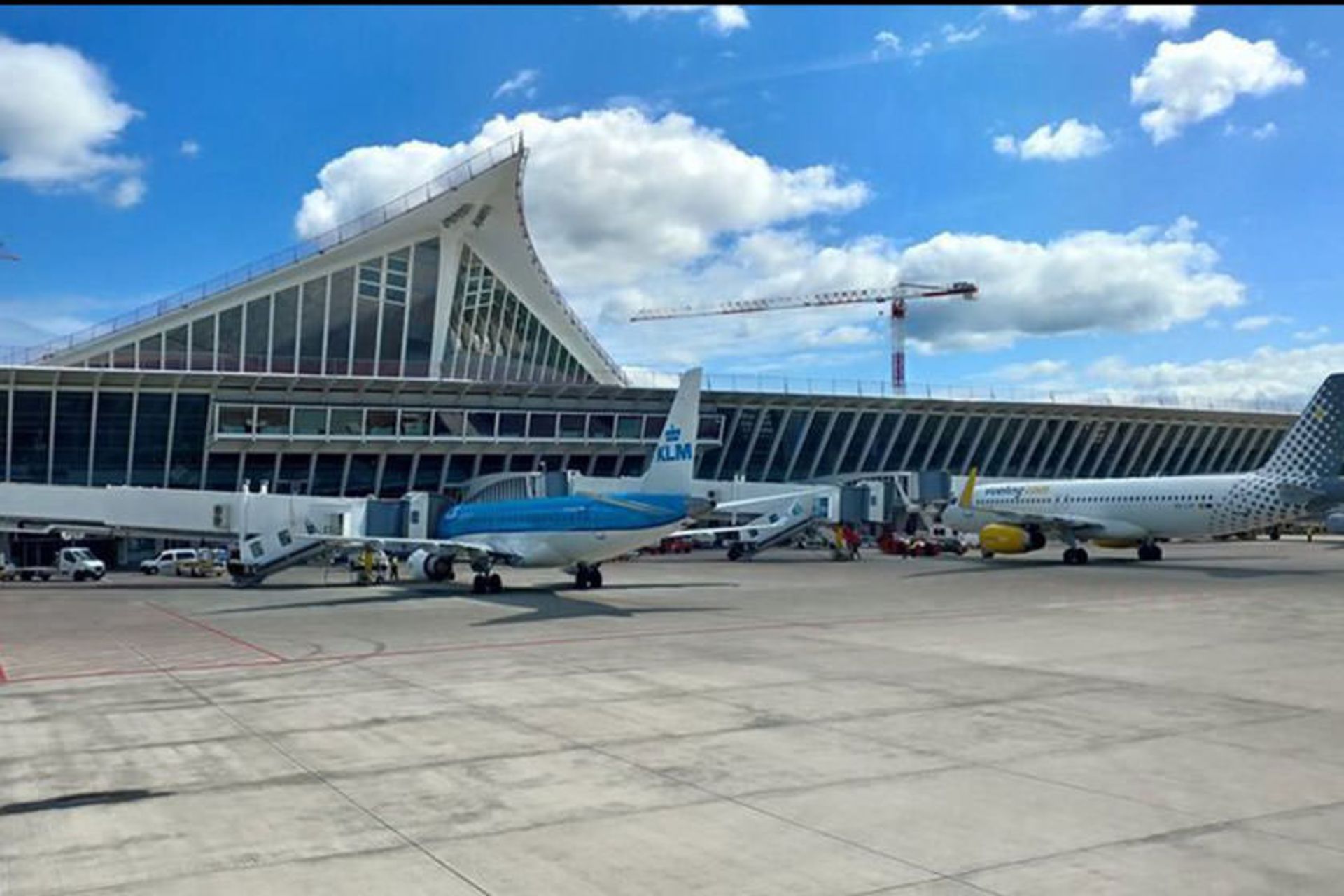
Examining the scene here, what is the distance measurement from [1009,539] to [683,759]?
127 feet

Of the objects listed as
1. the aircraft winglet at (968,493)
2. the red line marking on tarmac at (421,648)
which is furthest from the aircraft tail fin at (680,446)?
the aircraft winglet at (968,493)

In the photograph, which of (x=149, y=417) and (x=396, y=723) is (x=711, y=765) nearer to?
(x=396, y=723)

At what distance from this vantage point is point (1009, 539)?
149ft

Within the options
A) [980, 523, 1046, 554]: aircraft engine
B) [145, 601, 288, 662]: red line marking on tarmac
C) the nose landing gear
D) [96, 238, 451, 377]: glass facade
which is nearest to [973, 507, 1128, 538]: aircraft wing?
[980, 523, 1046, 554]: aircraft engine

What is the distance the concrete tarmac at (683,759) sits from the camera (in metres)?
6.67

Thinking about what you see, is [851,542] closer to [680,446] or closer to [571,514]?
[571,514]

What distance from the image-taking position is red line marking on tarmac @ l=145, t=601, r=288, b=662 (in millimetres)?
18050

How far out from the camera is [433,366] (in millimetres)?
76438

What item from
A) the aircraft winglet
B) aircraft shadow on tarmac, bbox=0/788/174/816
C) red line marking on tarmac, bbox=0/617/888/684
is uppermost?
the aircraft winglet

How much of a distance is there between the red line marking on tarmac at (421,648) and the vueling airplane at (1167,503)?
22949 mm

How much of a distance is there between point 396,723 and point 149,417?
58.4 metres

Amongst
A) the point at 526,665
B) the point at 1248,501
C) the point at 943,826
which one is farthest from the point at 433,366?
the point at 943,826

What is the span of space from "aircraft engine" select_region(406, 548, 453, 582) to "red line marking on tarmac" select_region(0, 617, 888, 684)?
37.5 feet

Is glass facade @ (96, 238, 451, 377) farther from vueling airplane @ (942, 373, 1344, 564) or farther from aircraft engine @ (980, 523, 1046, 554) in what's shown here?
aircraft engine @ (980, 523, 1046, 554)
